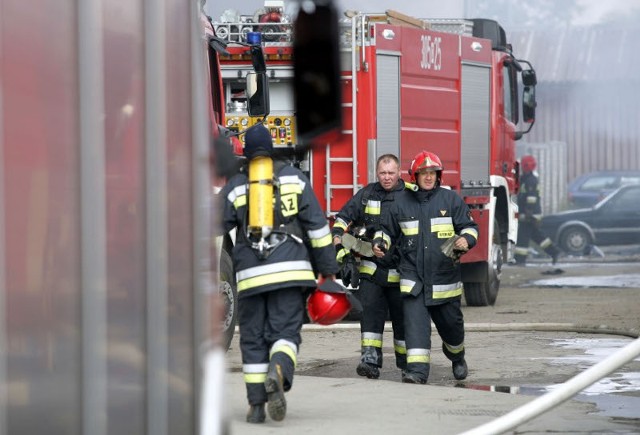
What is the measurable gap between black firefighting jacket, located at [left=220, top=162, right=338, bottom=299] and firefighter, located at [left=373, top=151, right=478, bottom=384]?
83.7 inches

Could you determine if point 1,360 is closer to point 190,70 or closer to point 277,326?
point 190,70

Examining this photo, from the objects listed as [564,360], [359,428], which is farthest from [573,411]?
[564,360]

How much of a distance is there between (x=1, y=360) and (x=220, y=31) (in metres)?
11.6

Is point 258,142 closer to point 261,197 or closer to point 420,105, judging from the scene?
point 261,197

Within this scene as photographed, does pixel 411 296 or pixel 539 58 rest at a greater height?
pixel 539 58

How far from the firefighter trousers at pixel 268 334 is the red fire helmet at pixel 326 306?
7 cm

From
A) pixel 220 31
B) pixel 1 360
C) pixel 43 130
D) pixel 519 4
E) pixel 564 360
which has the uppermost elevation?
pixel 519 4

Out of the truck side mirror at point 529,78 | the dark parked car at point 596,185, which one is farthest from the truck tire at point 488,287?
the dark parked car at point 596,185

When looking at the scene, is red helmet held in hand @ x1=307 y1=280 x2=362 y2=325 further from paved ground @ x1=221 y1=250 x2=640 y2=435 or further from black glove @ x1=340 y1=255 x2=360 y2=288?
black glove @ x1=340 y1=255 x2=360 y2=288

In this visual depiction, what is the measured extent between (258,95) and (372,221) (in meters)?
1.69

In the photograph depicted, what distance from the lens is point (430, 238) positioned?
32.2 ft

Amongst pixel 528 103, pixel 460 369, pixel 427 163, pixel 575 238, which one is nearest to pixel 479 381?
pixel 460 369

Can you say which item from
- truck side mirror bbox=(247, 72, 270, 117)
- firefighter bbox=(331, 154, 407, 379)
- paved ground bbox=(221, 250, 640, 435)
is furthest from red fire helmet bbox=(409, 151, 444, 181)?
truck side mirror bbox=(247, 72, 270, 117)

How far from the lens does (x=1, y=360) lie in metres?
2.63
